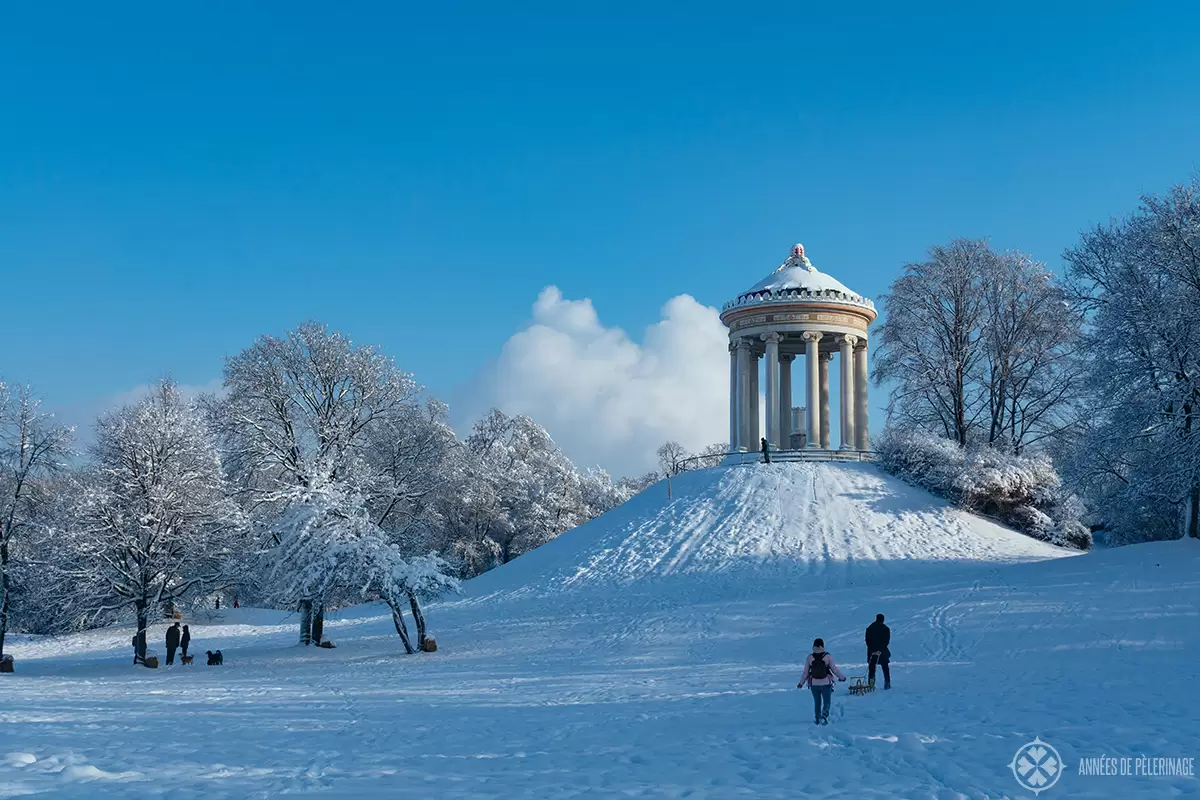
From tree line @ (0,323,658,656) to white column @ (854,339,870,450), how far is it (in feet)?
75.2

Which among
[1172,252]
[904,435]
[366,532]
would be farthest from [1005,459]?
[366,532]

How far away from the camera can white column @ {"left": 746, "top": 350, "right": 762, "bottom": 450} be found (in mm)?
50062

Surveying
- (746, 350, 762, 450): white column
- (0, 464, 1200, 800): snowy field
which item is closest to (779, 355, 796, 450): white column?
(746, 350, 762, 450): white column

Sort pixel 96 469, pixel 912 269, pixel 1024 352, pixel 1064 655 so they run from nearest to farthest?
pixel 1064 655
pixel 96 469
pixel 1024 352
pixel 912 269

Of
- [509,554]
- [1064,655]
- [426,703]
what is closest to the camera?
[426,703]

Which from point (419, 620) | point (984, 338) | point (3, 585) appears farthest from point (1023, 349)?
point (3, 585)

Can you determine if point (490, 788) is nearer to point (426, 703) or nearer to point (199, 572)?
point (426, 703)

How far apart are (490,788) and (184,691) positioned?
12.2 meters

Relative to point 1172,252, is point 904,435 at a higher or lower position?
lower

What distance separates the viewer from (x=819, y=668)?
508 inches

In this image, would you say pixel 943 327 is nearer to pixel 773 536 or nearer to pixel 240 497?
pixel 773 536

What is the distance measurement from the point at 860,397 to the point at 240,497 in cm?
3150

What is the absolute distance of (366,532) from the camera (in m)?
26.2

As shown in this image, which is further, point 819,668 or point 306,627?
point 306,627
